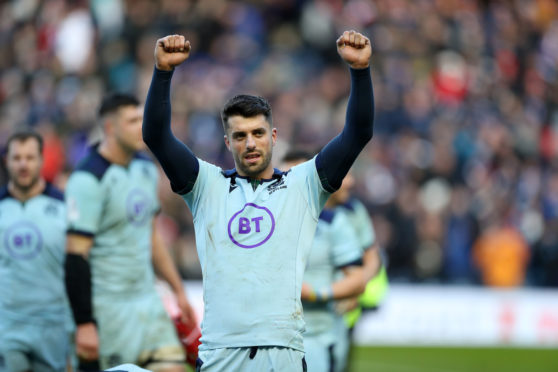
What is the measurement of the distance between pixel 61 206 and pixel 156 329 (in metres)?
1.49

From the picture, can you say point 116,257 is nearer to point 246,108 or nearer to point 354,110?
point 246,108

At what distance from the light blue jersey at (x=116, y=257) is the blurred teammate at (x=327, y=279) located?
1.08m

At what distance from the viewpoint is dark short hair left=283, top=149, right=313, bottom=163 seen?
8.00 m

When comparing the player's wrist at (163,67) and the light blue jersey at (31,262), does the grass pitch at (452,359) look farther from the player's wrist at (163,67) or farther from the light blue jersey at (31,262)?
the player's wrist at (163,67)

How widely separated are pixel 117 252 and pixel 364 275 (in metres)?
2.28

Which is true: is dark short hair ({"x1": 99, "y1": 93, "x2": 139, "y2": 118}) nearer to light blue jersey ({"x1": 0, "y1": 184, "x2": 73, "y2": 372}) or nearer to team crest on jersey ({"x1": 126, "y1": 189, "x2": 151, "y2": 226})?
team crest on jersey ({"x1": 126, "y1": 189, "x2": 151, "y2": 226})

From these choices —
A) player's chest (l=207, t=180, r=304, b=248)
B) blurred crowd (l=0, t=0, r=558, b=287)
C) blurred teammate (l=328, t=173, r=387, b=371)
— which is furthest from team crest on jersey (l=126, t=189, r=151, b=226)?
blurred crowd (l=0, t=0, r=558, b=287)

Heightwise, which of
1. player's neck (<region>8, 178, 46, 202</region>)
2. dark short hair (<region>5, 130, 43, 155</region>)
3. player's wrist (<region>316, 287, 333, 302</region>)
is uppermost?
dark short hair (<region>5, 130, 43, 155</region>)

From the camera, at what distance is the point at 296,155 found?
8.03 m

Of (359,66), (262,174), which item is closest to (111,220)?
(262,174)

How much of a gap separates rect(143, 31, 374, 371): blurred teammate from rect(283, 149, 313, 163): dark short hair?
273 centimetres

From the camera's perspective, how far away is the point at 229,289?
505 centimetres

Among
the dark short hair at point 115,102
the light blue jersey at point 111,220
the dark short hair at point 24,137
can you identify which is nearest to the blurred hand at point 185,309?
the light blue jersey at point 111,220

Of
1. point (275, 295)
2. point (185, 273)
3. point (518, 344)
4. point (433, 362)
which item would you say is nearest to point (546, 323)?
point (518, 344)
